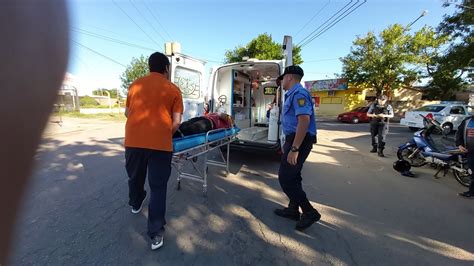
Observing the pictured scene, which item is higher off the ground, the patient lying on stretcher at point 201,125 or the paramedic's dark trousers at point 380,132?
the patient lying on stretcher at point 201,125

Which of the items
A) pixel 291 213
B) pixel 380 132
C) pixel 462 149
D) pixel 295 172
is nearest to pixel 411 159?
pixel 380 132

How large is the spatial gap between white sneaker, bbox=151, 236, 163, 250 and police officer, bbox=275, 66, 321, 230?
1.47 metres

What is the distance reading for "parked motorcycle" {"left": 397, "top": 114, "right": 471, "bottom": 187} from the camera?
4.09m

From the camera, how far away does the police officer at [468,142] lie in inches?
139

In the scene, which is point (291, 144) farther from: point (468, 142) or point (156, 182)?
point (468, 142)

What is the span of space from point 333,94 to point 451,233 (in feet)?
83.1

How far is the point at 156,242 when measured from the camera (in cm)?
221

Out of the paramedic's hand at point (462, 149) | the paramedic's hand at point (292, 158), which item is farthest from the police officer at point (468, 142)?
the paramedic's hand at point (292, 158)

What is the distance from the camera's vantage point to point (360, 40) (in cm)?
1961

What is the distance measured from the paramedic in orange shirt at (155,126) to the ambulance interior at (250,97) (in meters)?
3.00

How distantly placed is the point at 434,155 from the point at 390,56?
1776 centimetres

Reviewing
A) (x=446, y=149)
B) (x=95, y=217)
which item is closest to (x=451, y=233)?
(x=446, y=149)

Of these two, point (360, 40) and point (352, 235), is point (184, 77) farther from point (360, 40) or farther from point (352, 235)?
point (360, 40)

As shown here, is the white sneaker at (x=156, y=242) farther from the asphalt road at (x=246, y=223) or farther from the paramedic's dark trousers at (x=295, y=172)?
the paramedic's dark trousers at (x=295, y=172)
